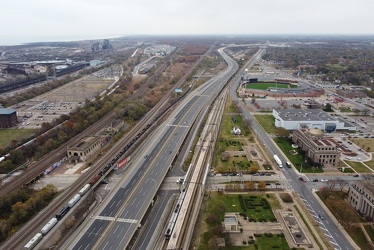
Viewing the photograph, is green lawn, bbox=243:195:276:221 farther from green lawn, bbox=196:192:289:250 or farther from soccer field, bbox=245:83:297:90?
soccer field, bbox=245:83:297:90

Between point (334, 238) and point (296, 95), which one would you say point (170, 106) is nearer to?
point (296, 95)

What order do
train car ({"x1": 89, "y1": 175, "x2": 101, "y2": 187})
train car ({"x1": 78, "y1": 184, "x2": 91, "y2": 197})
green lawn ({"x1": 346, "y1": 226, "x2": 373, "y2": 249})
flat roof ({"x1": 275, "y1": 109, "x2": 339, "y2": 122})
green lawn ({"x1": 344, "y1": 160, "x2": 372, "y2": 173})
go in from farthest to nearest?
flat roof ({"x1": 275, "y1": 109, "x2": 339, "y2": 122}), green lawn ({"x1": 344, "y1": 160, "x2": 372, "y2": 173}), train car ({"x1": 89, "y1": 175, "x2": 101, "y2": 187}), train car ({"x1": 78, "y1": 184, "x2": 91, "y2": 197}), green lawn ({"x1": 346, "y1": 226, "x2": 373, "y2": 249})

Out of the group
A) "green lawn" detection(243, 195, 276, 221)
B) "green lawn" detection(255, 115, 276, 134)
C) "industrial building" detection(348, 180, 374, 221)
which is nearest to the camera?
"industrial building" detection(348, 180, 374, 221)

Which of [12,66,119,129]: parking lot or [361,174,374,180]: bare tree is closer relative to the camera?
[361,174,374,180]: bare tree

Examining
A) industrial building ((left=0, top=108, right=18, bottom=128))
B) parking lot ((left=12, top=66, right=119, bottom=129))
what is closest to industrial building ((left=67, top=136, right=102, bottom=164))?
parking lot ((left=12, top=66, right=119, bottom=129))

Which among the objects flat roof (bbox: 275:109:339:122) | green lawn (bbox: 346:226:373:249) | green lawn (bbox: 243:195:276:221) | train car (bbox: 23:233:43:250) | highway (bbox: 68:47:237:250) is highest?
flat roof (bbox: 275:109:339:122)

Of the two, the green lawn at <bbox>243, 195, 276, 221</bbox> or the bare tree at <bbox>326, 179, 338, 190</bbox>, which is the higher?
the bare tree at <bbox>326, 179, 338, 190</bbox>

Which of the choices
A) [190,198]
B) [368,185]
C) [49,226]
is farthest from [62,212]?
[368,185]
